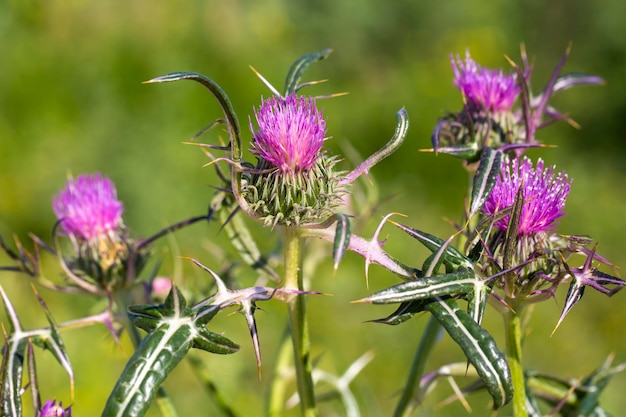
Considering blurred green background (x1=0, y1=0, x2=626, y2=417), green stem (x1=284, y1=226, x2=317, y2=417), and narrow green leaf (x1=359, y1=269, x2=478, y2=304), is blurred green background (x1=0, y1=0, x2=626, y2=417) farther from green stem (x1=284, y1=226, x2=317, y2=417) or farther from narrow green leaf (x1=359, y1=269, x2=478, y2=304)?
narrow green leaf (x1=359, y1=269, x2=478, y2=304)

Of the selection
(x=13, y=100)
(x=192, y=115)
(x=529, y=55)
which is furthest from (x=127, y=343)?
(x=529, y=55)

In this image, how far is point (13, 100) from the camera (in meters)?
5.96

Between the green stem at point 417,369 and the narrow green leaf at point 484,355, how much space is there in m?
0.36

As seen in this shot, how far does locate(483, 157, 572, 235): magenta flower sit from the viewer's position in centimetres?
114

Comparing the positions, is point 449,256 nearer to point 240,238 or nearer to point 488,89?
point 240,238

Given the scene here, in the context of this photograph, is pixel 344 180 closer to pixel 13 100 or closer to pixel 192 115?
pixel 192 115

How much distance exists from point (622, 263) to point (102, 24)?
5.33m

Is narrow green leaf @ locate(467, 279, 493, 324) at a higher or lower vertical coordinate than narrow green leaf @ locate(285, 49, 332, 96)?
lower

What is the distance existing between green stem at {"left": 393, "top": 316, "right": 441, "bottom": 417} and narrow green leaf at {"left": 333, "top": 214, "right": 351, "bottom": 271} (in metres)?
0.41

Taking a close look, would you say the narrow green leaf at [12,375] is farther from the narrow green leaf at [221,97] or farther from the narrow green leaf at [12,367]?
the narrow green leaf at [221,97]

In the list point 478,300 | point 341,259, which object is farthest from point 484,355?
point 341,259

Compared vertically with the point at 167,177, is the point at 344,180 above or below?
above

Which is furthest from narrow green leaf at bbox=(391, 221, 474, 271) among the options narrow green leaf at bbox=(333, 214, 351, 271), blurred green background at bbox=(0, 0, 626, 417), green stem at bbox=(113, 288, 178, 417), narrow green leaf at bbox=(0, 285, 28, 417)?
blurred green background at bbox=(0, 0, 626, 417)

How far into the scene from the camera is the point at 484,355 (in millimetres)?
928
